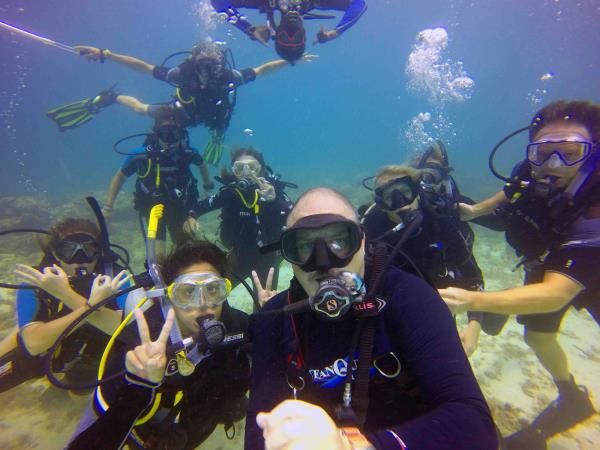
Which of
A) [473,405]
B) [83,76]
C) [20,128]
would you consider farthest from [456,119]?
[20,128]

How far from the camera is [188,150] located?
7395mm

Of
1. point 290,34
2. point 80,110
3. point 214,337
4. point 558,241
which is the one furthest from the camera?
point 80,110

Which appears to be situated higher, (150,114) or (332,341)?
(150,114)

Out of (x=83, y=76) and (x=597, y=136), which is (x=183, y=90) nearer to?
(x=597, y=136)

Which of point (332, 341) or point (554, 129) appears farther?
point (554, 129)

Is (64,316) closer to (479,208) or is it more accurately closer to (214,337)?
(214,337)

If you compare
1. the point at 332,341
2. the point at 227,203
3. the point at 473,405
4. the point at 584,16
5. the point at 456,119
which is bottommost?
the point at 456,119

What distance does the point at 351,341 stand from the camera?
7.10 ft

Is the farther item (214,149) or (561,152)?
(214,149)

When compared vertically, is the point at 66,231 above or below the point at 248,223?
above

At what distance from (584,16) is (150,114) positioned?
63.6 m

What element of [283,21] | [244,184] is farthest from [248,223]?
[283,21]

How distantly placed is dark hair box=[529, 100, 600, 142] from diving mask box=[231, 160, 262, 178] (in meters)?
4.75

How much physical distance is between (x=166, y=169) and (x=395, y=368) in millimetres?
6605
